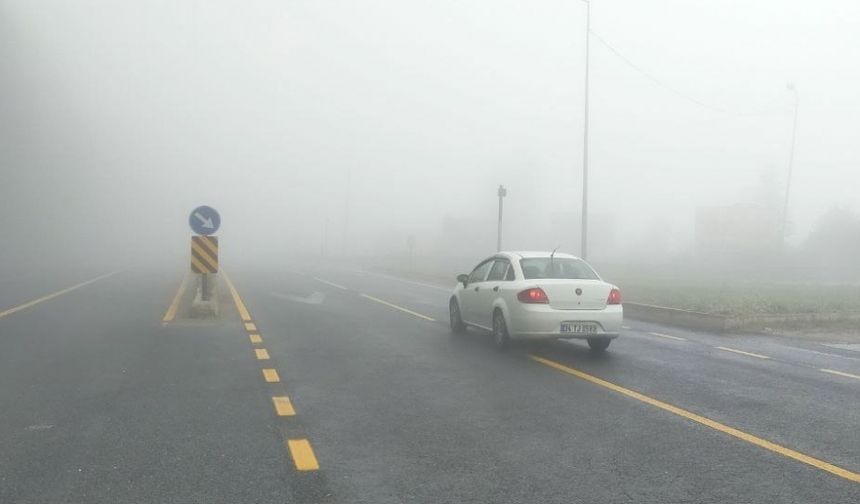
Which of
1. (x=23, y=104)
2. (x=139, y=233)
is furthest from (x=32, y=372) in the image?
(x=139, y=233)

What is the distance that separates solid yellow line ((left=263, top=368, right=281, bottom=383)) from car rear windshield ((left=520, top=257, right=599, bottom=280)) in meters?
3.91

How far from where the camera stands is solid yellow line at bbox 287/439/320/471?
4.73 m

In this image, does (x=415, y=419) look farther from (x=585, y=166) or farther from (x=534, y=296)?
(x=585, y=166)

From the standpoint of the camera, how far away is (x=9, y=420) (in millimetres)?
5855

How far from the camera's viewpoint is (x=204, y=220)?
1633 cm

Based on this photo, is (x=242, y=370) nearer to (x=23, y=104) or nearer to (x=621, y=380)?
(x=621, y=380)

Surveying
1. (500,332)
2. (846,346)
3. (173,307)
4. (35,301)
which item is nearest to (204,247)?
(173,307)

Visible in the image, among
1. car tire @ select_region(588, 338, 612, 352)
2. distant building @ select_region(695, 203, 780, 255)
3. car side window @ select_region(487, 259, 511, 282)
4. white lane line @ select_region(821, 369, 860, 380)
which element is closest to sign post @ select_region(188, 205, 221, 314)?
car side window @ select_region(487, 259, 511, 282)

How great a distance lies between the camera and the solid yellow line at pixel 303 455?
4.73 m

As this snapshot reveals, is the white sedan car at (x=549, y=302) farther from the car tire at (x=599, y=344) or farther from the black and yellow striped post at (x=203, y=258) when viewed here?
the black and yellow striped post at (x=203, y=258)

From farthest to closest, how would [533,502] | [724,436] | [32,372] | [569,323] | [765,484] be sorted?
1. [569,323]
2. [32,372]
3. [724,436]
4. [765,484]
5. [533,502]

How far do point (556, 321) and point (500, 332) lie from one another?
3.38ft

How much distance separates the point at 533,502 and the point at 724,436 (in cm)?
226

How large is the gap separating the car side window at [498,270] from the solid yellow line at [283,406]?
4.82m
